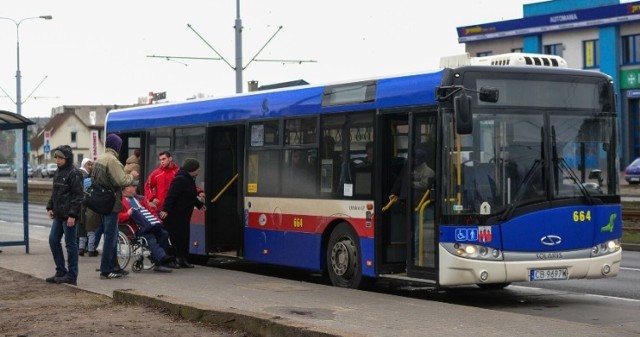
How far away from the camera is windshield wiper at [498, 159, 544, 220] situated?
1301 centimetres

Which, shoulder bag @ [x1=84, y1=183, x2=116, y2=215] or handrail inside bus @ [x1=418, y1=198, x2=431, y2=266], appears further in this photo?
shoulder bag @ [x1=84, y1=183, x2=116, y2=215]

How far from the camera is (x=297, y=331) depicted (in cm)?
939

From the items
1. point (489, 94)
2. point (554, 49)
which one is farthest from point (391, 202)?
point (554, 49)

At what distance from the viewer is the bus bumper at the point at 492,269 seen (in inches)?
506

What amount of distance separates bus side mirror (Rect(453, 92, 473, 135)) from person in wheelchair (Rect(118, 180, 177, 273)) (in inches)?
210

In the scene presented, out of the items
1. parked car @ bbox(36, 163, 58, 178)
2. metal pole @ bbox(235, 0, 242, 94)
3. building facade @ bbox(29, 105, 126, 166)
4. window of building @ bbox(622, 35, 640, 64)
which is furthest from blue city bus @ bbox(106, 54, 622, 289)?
building facade @ bbox(29, 105, 126, 166)

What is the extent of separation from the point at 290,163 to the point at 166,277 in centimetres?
230

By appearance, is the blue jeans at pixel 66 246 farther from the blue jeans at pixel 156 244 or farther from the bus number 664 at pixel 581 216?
the bus number 664 at pixel 581 216

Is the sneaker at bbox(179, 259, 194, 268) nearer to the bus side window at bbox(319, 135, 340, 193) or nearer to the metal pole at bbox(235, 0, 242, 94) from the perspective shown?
the bus side window at bbox(319, 135, 340, 193)

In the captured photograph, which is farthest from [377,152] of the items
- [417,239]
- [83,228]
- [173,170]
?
[83,228]

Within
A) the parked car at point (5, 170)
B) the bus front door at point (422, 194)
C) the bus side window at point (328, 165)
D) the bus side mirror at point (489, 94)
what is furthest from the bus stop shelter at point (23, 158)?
the bus side mirror at point (489, 94)

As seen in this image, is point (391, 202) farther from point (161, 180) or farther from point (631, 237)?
point (631, 237)

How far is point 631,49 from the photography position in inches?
2721

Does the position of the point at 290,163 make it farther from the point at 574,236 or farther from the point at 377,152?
the point at 574,236
